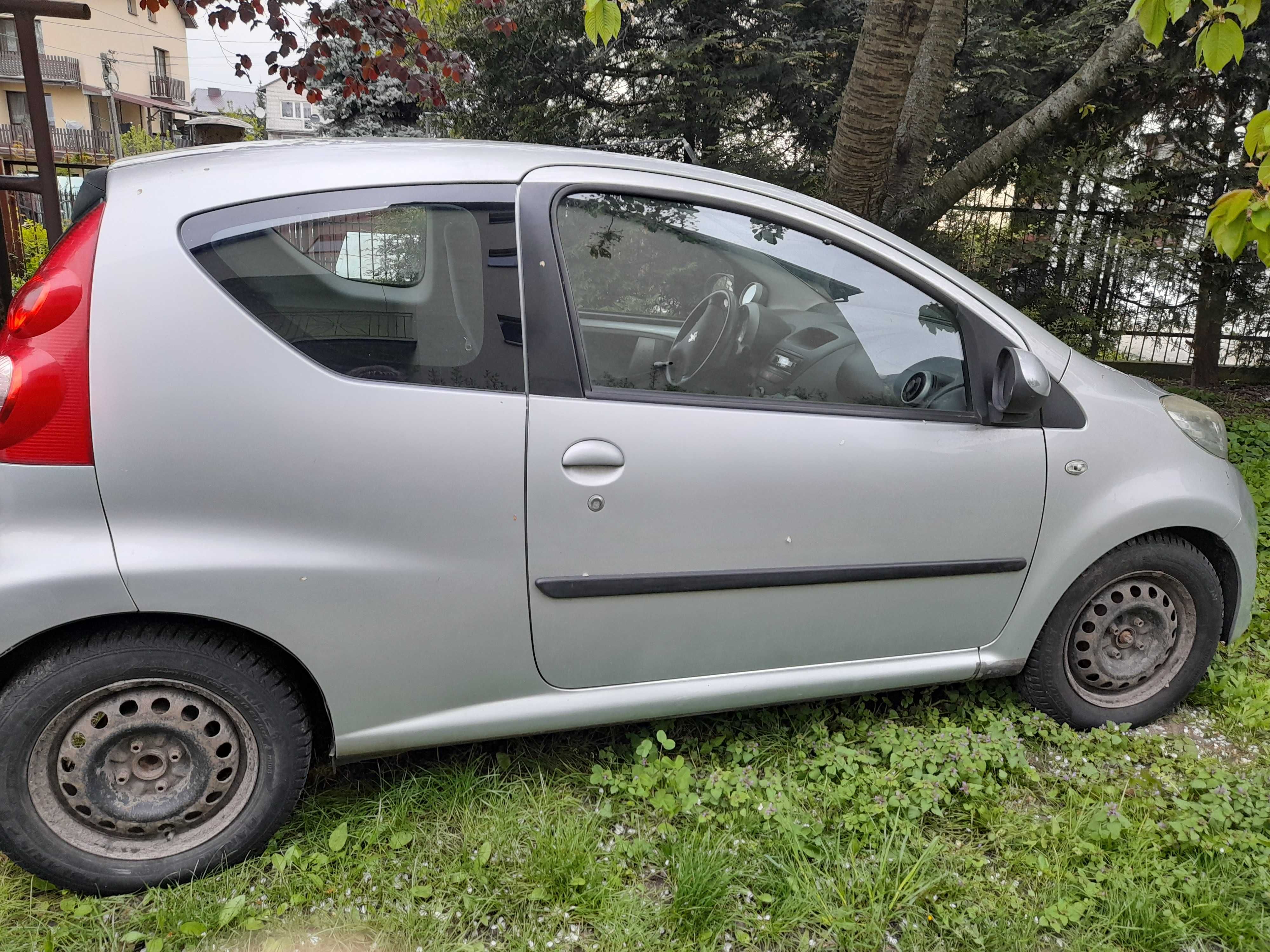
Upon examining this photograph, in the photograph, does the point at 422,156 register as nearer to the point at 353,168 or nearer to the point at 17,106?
the point at 353,168

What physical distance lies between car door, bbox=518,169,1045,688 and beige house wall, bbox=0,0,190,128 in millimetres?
40854

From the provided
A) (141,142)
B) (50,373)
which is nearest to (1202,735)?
(50,373)

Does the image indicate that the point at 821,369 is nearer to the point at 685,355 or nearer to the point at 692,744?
the point at 685,355

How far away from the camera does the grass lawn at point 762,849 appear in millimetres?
2021

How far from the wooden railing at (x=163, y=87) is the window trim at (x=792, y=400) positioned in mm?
50600

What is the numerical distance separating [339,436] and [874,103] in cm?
384

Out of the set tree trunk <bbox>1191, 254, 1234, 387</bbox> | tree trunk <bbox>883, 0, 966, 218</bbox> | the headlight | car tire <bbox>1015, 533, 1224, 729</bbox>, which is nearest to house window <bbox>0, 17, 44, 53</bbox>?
tree trunk <bbox>883, 0, 966, 218</bbox>

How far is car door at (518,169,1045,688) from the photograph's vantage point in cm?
215

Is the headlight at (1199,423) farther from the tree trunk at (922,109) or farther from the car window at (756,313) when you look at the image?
the tree trunk at (922,109)

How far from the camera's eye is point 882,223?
552 centimetres

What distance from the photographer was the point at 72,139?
3425cm

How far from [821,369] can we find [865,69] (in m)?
2.98

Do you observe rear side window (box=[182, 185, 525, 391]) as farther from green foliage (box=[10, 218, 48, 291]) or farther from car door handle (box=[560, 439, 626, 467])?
green foliage (box=[10, 218, 48, 291])

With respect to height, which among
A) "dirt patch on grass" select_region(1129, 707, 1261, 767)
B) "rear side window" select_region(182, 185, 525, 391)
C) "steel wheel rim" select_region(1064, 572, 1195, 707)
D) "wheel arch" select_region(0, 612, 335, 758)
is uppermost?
"rear side window" select_region(182, 185, 525, 391)
